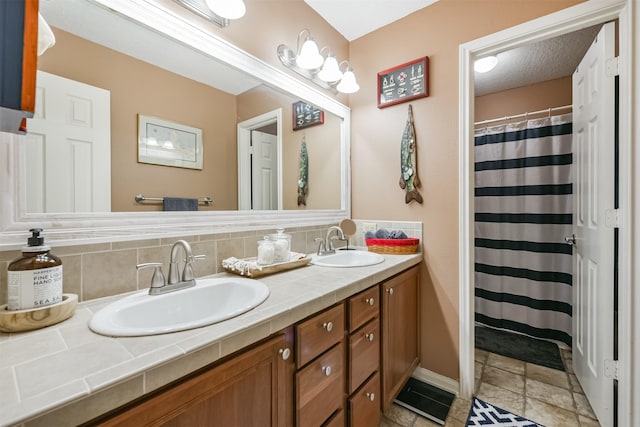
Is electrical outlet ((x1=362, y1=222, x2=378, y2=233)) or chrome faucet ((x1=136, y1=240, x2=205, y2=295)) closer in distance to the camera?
chrome faucet ((x1=136, y1=240, x2=205, y2=295))

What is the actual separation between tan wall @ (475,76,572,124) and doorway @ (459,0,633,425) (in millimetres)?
1538

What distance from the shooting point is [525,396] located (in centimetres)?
159

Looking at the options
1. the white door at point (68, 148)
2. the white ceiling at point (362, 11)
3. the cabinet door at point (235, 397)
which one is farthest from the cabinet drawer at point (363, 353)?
the white ceiling at point (362, 11)

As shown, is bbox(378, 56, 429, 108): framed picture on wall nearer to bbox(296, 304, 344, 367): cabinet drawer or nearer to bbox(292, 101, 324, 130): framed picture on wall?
bbox(292, 101, 324, 130): framed picture on wall

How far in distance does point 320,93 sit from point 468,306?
1.63 metres

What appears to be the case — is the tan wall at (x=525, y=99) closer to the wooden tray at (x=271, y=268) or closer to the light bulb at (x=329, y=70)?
the light bulb at (x=329, y=70)

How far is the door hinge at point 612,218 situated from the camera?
1251 millimetres

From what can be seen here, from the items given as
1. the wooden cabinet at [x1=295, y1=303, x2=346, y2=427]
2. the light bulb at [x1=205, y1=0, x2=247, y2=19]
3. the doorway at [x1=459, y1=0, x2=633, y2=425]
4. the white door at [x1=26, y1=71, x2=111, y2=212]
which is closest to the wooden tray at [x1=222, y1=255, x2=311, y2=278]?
the wooden cabinet at [x1=295, y1=303, x2=346, y2=427]

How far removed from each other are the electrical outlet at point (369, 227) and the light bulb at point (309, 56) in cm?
110

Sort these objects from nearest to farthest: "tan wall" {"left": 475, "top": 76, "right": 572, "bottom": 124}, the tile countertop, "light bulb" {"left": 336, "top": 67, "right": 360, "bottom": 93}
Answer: the tile countertop → "light bulb" {"left": 336, "top": 67, "right": 360, "bottom": 93} → "tan wall" {"left": 475, "top": 76, "right": 572, "bottom": 124}

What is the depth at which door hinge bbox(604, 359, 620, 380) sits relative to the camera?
1.27m

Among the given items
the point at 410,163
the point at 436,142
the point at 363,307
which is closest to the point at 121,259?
the point at 363,307

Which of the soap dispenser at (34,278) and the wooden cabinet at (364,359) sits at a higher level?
the soap dispenser at (34,278)

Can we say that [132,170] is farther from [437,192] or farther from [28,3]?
[437,192]
